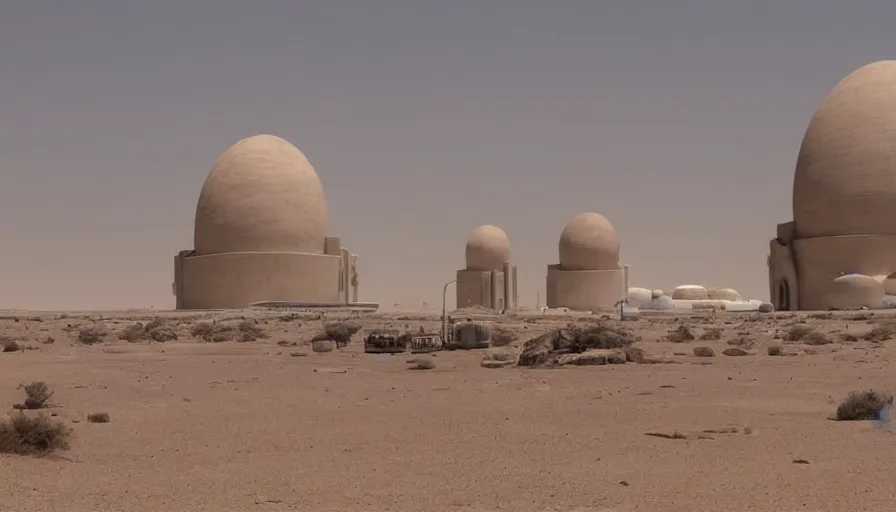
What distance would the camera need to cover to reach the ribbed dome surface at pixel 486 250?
59500 mm

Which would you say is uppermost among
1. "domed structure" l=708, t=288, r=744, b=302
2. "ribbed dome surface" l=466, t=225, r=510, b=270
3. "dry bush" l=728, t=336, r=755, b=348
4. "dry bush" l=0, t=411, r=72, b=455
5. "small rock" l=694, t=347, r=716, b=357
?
"ribbed dome surface" l=466, t=225, r=510, b=270

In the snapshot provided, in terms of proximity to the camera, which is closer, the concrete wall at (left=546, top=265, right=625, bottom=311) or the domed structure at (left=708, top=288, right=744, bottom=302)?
the concrete wall at (left=546, top=265, right=625, bottom=311)

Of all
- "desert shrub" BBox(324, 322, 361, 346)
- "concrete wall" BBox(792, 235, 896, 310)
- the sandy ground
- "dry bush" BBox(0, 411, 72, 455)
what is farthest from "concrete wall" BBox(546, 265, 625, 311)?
"dry bush" BBox(0, 411, 72, 455)

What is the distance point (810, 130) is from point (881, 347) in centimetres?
2782

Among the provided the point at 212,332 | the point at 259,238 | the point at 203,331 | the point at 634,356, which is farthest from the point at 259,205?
the point at 634,356

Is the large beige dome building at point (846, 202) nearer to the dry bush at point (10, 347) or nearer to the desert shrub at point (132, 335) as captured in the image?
the desert shrub at point (132, 335)

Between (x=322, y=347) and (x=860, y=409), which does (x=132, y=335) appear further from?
(x=860, y=409)

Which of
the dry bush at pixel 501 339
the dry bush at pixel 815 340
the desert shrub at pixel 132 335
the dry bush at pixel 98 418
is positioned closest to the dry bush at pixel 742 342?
the dry bush at pixel 815 340

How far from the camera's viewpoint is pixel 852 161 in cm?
4166

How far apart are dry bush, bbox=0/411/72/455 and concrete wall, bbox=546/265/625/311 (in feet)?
163

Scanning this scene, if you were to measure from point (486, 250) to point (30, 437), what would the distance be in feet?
172

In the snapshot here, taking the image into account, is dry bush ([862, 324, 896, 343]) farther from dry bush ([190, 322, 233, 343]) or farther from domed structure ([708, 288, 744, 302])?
domed structure ([708, 288, 744, 302])

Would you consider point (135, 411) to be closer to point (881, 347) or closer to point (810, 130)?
point (881, 347)

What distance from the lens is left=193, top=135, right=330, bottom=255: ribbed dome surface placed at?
1740 inches
